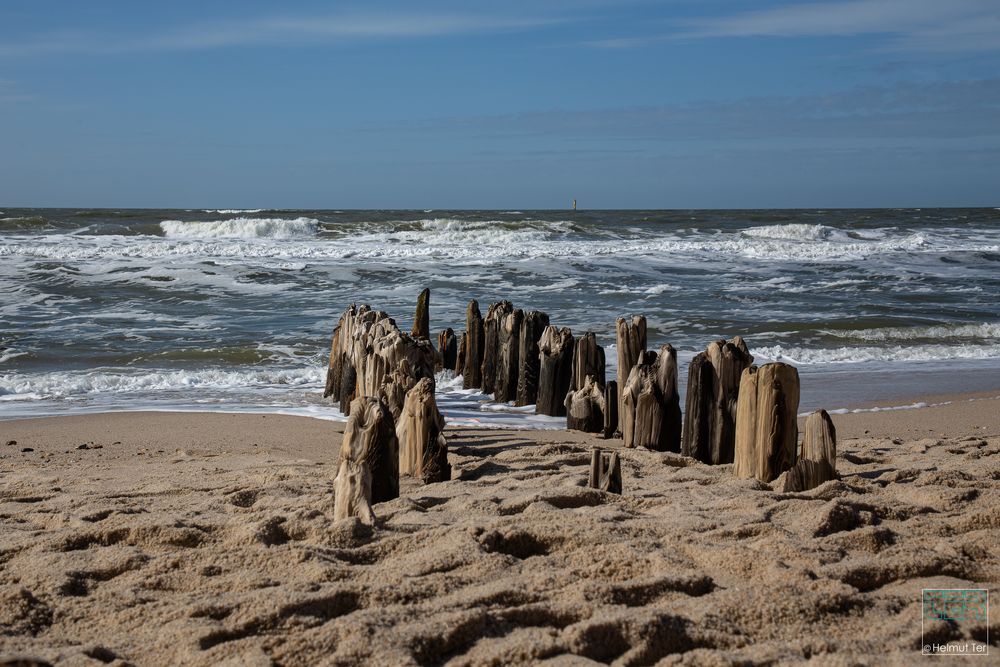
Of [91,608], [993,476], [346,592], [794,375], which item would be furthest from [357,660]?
[993,476]

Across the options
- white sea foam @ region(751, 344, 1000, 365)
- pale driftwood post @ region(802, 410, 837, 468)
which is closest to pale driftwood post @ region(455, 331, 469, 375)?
white sea foam @ region(751, 344, 1000, 365)

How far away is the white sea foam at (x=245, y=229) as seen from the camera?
32.7 metres

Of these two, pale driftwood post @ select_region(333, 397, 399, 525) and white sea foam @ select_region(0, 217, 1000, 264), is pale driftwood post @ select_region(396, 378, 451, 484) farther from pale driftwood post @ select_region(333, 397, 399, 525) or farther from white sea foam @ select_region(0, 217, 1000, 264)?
white sea foam @ select_region(0, 217, 1000, 264)

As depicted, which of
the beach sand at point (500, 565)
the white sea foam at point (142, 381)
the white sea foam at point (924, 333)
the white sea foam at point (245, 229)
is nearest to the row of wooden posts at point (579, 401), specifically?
the beach sand at point (500, 565)

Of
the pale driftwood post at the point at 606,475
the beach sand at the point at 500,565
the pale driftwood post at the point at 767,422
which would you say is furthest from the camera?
the pale driftwood post at the point at 767,422

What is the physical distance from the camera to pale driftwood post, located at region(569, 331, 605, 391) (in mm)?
6512

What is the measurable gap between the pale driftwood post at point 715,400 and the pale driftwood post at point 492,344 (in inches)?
116

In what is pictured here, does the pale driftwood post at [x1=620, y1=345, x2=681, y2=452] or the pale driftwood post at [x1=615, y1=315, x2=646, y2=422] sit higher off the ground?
the pale driftwood post at [x1=615, y1=315, x2=646, y2=422]

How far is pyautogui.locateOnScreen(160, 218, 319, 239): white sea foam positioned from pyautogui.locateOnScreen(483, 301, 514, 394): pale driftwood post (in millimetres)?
25104

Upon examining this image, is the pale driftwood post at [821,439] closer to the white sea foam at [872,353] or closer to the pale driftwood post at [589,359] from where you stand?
the pale driftwood post at [589,359]

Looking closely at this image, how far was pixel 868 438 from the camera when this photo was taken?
6.15 m

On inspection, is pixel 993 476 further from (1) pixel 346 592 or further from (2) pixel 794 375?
(1) pixel 346 592

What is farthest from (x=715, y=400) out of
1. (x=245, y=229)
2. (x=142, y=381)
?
(x=245, y=229)

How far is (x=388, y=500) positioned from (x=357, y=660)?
5.23 ft
